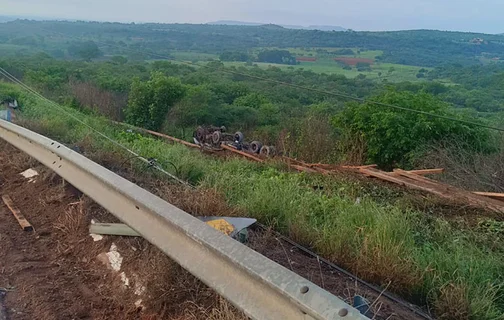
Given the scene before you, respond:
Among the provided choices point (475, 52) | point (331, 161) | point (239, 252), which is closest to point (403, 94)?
point (331, 161)

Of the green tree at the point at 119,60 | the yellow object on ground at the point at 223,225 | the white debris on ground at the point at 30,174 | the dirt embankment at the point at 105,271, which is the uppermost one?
the yellow object on ground at the point at 223,225

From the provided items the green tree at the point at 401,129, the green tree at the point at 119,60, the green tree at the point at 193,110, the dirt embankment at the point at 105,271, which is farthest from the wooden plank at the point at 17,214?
the green tree at the point at 119,60

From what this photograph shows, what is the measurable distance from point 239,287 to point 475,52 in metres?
84.0

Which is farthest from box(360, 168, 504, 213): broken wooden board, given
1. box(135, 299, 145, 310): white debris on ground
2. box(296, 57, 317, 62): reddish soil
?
box(296, 57, 317, 62): reddish soil

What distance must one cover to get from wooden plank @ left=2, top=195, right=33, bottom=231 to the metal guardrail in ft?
2.34

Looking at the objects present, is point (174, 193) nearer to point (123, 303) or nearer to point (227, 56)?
point (123, 303)

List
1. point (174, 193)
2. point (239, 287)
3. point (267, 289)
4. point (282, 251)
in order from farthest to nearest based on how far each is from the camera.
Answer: point (174, 193)
point (282, 251)
point (239, 287)
point (267, 289)

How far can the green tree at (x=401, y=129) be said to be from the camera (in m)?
19.0

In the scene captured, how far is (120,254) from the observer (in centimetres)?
374

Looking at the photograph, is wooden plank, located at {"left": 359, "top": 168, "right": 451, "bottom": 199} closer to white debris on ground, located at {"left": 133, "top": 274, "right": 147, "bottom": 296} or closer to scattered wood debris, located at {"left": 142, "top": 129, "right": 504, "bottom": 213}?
scattered wood debris, located at {"left": 142, "top": 129, "right": 504, "bottom": 213}

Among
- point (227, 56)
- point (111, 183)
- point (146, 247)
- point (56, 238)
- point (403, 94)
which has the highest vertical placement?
point (111, 183)

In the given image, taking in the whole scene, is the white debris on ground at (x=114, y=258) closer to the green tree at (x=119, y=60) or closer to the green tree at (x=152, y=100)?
the green tree at (x=152, y=100)

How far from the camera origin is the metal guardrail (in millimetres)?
2066

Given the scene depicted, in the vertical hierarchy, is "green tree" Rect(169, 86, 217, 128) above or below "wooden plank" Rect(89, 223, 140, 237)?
below
